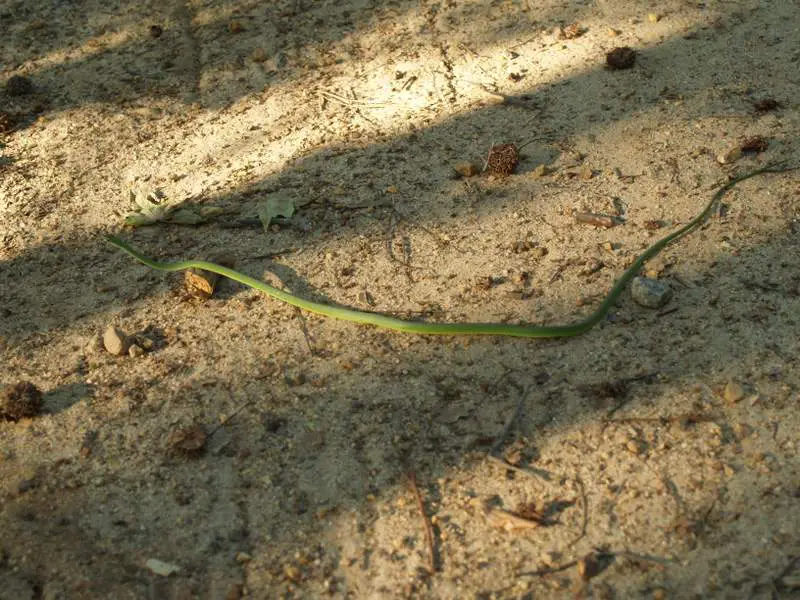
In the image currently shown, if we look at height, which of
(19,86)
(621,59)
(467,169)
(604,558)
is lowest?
(604,558)

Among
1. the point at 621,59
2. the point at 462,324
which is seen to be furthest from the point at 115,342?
the point at 621,59

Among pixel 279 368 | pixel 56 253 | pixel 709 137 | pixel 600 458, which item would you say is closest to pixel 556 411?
pixel 600 458

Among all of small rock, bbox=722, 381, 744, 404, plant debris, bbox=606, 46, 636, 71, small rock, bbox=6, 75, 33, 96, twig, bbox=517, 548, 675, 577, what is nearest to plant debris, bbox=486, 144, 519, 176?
plant debris, bbox=606, 46, 636, 71

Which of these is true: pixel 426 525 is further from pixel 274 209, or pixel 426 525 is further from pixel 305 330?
pixel 274 209

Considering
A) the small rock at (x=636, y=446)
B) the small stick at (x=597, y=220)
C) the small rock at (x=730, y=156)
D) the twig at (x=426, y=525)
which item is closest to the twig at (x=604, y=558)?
the twig at (x=426, y=525)

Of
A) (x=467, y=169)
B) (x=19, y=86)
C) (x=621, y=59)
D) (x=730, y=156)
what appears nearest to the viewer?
(x=730, y=156)

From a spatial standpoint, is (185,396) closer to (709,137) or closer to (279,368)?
(279,368)
